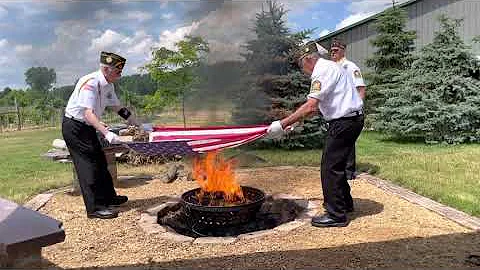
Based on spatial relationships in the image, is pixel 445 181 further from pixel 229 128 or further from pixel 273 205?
pixel 229 128

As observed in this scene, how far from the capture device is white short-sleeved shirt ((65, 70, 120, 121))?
5484 mm

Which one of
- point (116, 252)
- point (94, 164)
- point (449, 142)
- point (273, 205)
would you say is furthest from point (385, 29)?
point (116, 252)

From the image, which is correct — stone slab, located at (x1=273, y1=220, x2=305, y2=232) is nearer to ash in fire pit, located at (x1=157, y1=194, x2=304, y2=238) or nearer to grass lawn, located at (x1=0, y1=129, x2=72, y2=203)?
ash in fire pit, located at (x1=157, y1=194, x2=304, y2=238)

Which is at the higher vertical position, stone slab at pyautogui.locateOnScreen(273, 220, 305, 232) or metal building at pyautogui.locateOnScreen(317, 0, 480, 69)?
metal building at pyautogui.locateOnScreen(317, 0, 480, 69)

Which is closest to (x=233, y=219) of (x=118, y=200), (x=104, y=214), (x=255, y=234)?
(x=255, y=234)

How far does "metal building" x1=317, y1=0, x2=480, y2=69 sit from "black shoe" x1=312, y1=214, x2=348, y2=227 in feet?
42.3

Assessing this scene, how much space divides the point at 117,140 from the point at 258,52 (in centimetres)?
589

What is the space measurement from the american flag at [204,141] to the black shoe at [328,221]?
1.05m

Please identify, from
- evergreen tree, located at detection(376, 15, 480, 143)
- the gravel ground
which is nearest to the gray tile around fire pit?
the gravel ground

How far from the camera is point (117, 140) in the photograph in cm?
524

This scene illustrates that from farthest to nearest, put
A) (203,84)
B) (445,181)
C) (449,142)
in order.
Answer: (449,142) → (445,181) → (203,84)

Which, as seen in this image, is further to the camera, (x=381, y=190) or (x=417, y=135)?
(x=417, y=135)

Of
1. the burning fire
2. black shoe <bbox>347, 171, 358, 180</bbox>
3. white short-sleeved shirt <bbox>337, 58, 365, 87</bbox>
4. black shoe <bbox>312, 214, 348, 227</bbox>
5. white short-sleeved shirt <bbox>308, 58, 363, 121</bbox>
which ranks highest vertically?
white short-sleeved shirt <bbox>337, 58, 365, 87</bbox>

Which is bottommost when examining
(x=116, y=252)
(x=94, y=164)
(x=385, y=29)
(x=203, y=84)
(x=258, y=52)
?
(x=116, y=252)
